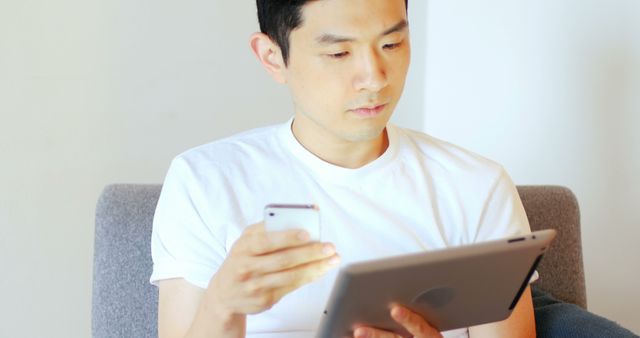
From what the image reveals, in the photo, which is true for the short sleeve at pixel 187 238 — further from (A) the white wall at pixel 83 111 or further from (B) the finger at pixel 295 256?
(A) the white wall at pixel 83 111

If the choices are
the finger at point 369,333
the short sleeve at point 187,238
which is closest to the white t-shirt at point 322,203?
the short sleeve at point 187,238

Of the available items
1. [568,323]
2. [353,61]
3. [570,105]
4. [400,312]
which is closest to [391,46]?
[353,61]

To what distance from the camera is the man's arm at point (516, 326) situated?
1.43 meters

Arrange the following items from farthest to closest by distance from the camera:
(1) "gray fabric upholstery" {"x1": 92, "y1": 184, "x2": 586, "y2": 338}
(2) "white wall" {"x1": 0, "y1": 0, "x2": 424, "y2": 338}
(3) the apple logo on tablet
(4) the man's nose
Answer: (2) "white wall" {"x1": 0, "y1": 0, "x2": 424, "y2": 338} < (1) "gray fabric upholstery" {"x1": 92, "y1": 184, "x2": 586, "y2": 338} < (4) the man's nose < (3) the apple logo on tablet

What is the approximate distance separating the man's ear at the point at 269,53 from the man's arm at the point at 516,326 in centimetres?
48

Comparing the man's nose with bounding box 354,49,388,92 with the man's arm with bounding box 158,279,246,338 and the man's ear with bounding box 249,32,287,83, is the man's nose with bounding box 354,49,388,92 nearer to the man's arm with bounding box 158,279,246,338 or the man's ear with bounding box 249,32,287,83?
the man's ear with bounding box 249,32,287,83

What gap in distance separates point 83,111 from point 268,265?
1.11 m

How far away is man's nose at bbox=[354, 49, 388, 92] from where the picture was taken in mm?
1340

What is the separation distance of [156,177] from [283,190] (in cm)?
74

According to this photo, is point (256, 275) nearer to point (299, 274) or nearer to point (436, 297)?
point (299, 274)

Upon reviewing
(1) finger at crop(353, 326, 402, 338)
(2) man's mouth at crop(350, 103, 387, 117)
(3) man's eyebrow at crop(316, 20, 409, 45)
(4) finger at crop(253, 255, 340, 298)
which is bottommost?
Answer: (1) finger at crop(353, 326, 402, 338)

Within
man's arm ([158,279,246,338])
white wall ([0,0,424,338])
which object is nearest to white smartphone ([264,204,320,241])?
man's arm ([158,279,246,338])

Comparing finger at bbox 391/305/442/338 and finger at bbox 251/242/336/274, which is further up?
finger at bbox 251/242/336/274

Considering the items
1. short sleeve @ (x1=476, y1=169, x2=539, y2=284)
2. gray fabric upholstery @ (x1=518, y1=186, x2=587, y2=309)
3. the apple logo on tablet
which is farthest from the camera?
gray fabric upholstery @ (x1=518, y1=186, x2=587, y2=309)
